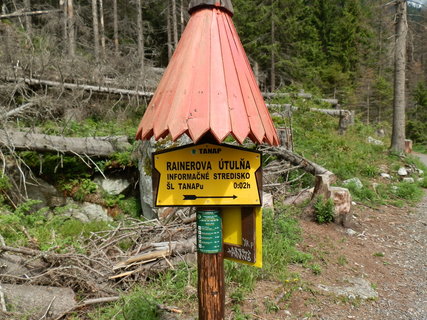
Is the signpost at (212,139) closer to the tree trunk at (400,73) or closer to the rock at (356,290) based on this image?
the rock at (356,290)

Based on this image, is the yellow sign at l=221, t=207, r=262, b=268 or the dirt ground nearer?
the yellow sign at l=221, t=207, r=262, b=268

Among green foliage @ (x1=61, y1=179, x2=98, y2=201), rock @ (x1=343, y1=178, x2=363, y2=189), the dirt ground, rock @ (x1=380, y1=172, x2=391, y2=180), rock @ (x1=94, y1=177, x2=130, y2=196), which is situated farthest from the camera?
rock @ (x1=380, y1=172, x2=391, y2=180)

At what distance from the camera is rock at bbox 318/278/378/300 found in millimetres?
3801

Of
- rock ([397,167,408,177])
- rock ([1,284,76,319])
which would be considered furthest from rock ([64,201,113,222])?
rock ([397,167,408,177])

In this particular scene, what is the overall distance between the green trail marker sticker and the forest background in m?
9.05

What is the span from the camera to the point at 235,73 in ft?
6.07

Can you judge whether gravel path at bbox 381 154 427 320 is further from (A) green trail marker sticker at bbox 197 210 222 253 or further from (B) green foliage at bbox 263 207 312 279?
(A) green trail marker sticker at bbox 197 210 222 253

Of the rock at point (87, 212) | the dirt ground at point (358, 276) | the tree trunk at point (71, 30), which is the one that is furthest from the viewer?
the tree trunk at point (71, 30)

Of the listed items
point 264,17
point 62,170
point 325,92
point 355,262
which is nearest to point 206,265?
point 355,262

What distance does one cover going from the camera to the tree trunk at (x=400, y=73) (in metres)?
10.7

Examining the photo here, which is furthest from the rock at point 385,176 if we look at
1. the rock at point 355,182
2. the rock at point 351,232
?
the rock at point 351,232

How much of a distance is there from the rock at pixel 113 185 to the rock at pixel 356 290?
544cm

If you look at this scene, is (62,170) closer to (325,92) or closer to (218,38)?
(218,38)

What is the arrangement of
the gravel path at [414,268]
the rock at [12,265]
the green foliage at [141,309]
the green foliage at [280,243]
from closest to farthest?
the green foliage at [141,309], the gravel path at [414,268], the rock at [12,265], the green foliage at [280,243]
